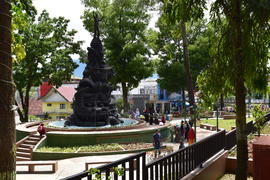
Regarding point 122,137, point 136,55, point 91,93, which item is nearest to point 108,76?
point 91,93

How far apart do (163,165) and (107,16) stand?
97.5ft

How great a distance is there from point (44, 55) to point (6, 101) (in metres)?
26.4

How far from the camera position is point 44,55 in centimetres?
2800

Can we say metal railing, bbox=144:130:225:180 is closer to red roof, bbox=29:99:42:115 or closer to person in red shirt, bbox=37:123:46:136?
person in red shirt, bbox=37:123:46:136

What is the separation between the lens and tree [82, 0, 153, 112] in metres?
33.2

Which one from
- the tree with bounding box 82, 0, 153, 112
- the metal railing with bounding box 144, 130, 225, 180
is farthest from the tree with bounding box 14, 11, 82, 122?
the metal railing with bounding box 144, 130, 225, 180

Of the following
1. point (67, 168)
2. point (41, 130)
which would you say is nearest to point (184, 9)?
point (67, 168)

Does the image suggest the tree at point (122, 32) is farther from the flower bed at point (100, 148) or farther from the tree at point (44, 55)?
the flower bed at point (100, 148)

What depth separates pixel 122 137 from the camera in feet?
51.0

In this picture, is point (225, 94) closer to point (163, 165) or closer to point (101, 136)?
point (163, 165)

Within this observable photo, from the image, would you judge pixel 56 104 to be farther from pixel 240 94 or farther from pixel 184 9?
pixel 240 94

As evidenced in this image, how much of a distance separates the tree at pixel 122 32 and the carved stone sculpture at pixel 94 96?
11.9 m

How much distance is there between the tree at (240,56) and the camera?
6.23 m

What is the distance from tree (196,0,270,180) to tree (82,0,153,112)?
83.8ft
